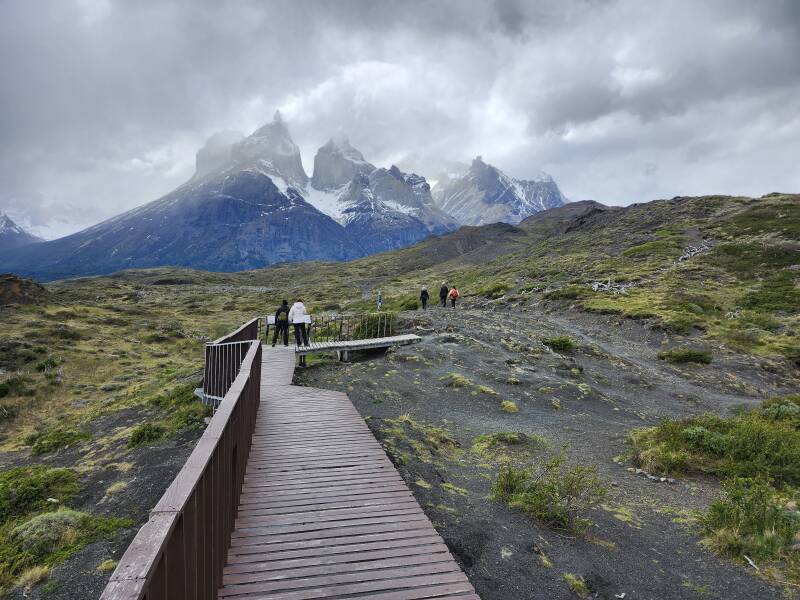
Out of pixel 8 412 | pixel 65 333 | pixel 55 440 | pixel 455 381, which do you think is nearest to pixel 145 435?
pixel 55 440

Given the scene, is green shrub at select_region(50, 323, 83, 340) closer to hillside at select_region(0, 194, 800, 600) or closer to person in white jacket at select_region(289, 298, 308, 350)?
hillside at select_region(0, 194, 800, 600)

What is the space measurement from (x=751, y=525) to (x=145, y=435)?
521 inches

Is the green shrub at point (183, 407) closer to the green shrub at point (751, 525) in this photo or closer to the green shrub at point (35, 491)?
the green shrub at point (35, 491)

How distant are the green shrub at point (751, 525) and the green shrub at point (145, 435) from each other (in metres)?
12.3

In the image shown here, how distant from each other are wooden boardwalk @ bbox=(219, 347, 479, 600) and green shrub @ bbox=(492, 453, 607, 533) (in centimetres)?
232

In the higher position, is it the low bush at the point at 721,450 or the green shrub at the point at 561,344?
the green shrub at the point at 561,344

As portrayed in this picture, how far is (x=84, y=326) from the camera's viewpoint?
3569cm

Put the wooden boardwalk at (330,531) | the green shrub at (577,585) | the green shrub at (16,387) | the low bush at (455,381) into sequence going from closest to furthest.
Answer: the wooden boardwalk at (330,531), the green shrub at (577,585), the low bush at (455,381), the green shrub at (16,387)

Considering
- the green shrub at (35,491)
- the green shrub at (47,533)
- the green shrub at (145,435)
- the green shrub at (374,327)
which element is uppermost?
the green shrub at (374,327)

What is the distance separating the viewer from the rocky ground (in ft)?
19.6

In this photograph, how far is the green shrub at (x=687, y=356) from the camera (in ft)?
69.4

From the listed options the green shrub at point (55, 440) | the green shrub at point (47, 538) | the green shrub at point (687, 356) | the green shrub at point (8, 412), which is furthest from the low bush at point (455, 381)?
the green shrub at point (8, 412)

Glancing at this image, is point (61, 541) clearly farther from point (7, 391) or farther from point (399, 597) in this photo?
point (7, 391)

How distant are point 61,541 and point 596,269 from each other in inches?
1839
